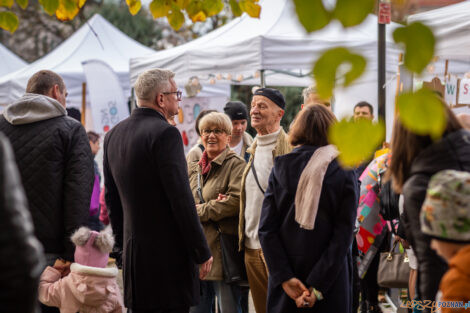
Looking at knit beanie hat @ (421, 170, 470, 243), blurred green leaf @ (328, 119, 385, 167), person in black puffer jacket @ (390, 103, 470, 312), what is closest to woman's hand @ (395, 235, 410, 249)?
person in black puffer jacket @ (390, 103, 470, 312)

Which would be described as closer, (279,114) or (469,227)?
(469,227)

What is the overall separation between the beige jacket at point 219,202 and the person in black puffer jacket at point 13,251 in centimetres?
297

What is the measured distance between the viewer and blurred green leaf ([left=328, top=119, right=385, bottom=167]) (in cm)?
142

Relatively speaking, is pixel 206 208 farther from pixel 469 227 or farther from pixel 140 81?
pixel 469 227

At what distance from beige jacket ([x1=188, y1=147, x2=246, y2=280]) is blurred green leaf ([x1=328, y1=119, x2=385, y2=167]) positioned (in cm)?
325

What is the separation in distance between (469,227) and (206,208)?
257 centimetres

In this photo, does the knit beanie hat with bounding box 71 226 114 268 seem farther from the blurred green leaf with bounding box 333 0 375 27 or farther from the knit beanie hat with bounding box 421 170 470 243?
the blurred green leaf with bounding box 333 0 375 27

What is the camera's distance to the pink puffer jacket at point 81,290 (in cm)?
394

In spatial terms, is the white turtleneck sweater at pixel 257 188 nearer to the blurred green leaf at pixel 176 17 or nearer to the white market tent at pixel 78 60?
the blurred green leaf at pixel 176 17

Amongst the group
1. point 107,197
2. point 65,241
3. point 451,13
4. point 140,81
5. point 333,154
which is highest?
point 451,13

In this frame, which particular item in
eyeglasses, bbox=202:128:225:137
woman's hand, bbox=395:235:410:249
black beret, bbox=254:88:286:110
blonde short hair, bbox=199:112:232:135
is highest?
black beret, bbox=254:88:286:110

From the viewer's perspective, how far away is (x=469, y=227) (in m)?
2.32

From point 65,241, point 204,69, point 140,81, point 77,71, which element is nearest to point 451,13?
point 204,69

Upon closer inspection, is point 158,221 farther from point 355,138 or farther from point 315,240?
point 355,138
